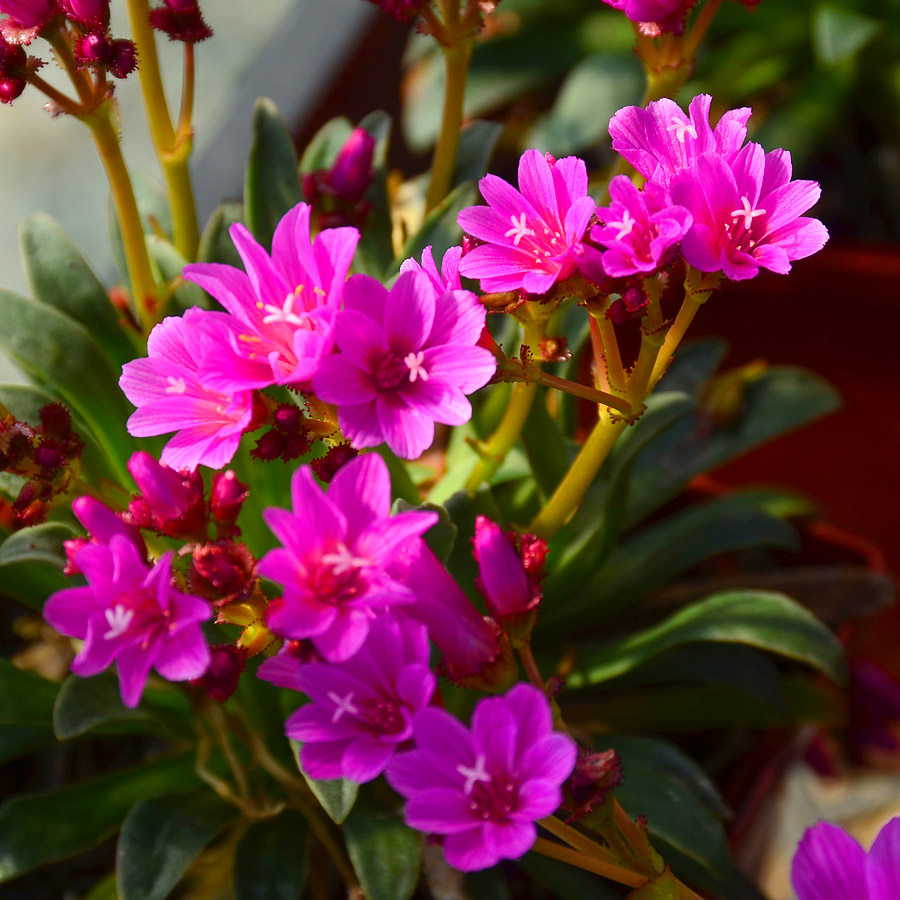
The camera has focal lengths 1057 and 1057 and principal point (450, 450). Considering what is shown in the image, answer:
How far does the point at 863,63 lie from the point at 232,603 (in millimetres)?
1443

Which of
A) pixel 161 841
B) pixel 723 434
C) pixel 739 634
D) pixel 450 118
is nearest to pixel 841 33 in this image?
pixel 723 434

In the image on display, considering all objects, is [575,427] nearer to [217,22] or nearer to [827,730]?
[827,730]

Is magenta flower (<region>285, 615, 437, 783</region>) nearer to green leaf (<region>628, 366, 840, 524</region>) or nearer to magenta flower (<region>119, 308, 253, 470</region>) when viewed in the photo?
magenta flower (<region>119, 308, 253, 470</region>)

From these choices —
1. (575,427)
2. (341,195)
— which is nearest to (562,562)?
(575,427)

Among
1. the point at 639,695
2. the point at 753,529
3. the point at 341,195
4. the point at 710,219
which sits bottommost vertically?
the point at 639,695

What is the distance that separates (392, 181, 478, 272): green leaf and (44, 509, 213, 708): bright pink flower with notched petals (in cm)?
41

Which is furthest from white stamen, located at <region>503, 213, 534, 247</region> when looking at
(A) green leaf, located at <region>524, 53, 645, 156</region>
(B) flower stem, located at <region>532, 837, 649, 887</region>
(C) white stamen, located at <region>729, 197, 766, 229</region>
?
(A) green leaf, located at <region>524, 53, 645, 156</region>

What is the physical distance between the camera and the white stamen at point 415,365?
Result: 1.83 ft

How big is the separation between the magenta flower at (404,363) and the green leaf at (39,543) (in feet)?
0.90

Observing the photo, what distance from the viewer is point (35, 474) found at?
68 centimetres

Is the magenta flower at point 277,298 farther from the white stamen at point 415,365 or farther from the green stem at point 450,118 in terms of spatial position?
the green stem at point 450,118

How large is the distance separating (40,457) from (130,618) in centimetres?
20

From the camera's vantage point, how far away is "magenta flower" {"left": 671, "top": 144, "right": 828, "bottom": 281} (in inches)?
22.3

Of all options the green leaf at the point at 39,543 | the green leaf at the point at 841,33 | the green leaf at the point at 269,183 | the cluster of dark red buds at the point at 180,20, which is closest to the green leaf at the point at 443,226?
the green leaf at the point at 269,183
